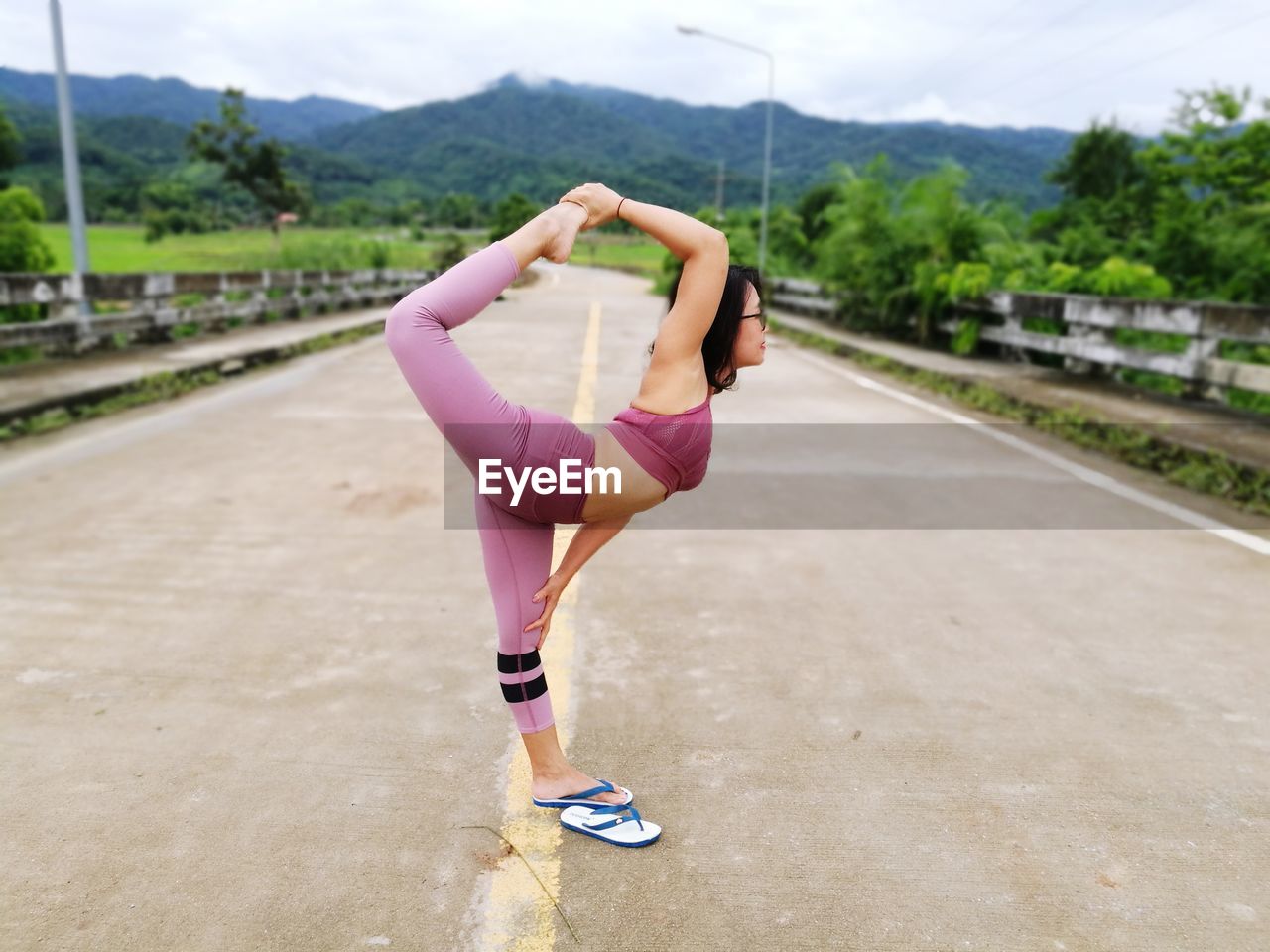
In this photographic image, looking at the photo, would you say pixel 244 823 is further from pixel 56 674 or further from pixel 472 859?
pixel 56 674

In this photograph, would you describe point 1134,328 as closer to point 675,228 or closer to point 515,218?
point 515,218

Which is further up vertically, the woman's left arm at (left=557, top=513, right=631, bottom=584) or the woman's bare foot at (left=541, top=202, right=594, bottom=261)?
the woman's bare foot at (left=541, top=202, right=594, bottom=261)

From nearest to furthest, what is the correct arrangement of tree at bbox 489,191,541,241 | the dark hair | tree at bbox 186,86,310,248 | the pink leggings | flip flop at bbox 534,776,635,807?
1. the pink leggings
2. the dark hair
3. flip flop at bbox 534,776,635,807
4. tree at bbox 489,191,541,241
5. tree at bbox 186,86,310,248

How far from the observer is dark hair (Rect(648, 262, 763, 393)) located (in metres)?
2.42

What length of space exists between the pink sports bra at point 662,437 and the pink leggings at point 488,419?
0.10 metres

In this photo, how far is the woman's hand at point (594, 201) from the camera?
7.48ft

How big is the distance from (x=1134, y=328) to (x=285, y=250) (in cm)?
2852

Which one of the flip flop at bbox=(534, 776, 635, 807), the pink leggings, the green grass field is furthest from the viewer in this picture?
the green grass field

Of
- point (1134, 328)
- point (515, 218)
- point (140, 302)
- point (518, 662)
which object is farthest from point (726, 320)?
Result: point (140, 302)

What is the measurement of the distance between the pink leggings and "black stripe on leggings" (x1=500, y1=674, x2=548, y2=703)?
24cm

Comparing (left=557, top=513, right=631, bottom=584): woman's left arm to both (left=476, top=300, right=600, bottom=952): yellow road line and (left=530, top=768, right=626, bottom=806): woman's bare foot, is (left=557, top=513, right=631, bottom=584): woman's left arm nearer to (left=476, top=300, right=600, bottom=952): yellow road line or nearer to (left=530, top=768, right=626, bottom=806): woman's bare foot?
(left=530, top=768, right=626, bottom=806): woman's bare foot

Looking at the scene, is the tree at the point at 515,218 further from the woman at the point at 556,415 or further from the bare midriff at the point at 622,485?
the bare midriff at the point at 622,485

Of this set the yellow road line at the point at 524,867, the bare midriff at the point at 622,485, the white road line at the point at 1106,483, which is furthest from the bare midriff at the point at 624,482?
the white road line at the point at 1106,483

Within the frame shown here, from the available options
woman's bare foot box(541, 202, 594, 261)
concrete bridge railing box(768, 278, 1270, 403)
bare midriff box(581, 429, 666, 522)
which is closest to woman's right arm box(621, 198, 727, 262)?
woman's bare foot box(541, 202, 594, 261)
